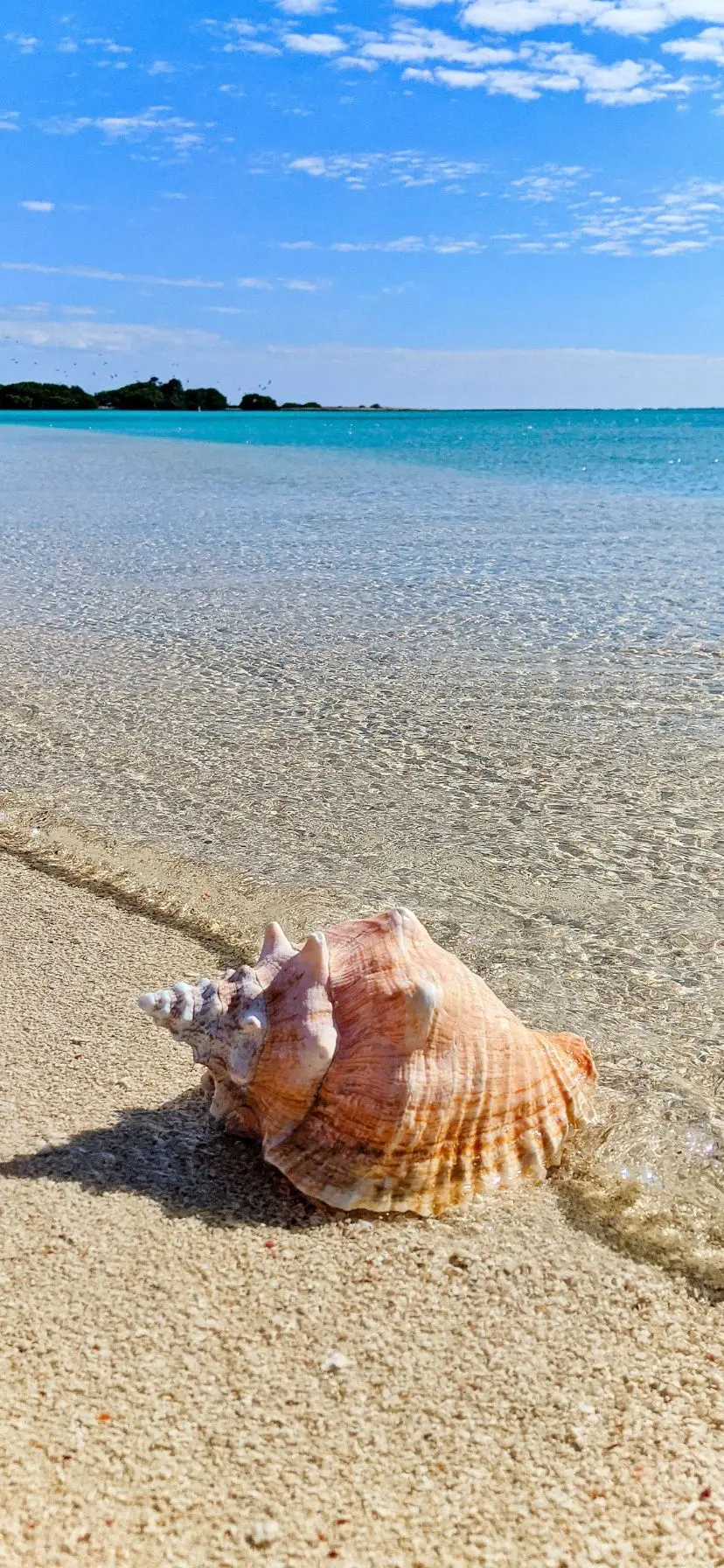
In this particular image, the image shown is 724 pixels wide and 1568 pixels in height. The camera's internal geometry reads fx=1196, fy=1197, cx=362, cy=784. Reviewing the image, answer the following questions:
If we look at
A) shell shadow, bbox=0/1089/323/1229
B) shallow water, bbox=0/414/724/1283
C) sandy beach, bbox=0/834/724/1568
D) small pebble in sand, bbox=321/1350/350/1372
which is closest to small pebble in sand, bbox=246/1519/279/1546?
sandy beach, bbox=0/834/724/1568

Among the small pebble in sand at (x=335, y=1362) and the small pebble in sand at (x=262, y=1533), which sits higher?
the small pebble in sand at (x=335, y=1362)

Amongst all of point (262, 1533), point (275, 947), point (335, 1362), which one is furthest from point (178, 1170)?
point (262, 1533)

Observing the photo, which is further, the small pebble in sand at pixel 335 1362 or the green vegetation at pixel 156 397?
the green vegetation at pixel 156 397

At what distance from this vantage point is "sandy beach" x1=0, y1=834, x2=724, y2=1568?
1.88m

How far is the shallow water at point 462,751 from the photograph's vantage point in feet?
11.9

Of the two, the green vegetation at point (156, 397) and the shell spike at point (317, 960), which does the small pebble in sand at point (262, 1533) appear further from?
the green vegetation at point (156, 397)

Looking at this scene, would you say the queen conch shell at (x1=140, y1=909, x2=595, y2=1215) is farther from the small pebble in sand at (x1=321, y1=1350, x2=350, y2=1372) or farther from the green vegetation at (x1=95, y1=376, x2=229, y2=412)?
the green vegetation at (x1=95, y1=376, x2=229, y2=412)

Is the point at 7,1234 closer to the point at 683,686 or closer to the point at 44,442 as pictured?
the point at 683,686

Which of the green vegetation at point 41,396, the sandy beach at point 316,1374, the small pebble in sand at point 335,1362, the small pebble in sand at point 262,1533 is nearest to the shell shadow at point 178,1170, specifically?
the sandy beach at point 316,1374

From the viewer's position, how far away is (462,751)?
6.23 metres

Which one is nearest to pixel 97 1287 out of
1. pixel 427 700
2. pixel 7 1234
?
pixel 7 1234

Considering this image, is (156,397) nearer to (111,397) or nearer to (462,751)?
(111,397)

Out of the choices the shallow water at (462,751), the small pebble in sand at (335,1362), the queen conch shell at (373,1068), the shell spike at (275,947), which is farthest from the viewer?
the shallow water at (462,751)

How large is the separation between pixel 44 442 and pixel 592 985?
4545cm
